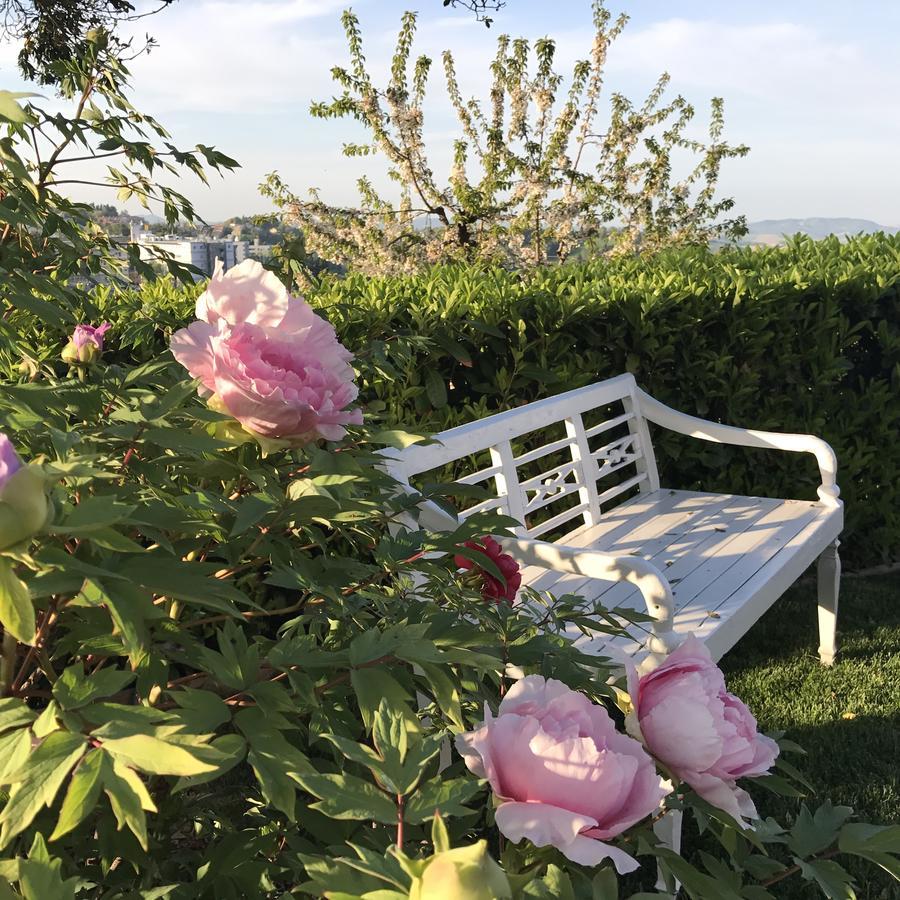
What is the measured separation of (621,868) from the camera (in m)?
0.76

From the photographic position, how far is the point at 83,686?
732 millimetres

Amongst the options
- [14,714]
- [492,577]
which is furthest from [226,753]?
[492,577]

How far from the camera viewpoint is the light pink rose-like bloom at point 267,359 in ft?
3.13

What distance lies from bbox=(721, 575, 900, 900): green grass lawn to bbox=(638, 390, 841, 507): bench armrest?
71 cm

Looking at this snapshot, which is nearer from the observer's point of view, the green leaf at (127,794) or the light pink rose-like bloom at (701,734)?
the green leaf at (127,794)

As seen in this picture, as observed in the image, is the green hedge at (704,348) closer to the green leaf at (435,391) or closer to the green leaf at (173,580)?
the green leaf at (435,391)

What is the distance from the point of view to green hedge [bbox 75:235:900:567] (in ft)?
11.5

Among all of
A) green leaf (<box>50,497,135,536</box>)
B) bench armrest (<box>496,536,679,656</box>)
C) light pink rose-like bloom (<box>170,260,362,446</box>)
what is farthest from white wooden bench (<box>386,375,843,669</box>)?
green leaf (<box>50,497,135,536</box>)

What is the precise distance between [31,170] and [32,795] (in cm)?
154

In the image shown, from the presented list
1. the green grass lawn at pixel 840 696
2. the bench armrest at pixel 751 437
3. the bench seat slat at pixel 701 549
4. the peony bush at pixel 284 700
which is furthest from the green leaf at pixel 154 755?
Answer: the bench armrest at pixel 751 437

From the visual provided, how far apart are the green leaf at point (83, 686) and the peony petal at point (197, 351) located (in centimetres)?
35

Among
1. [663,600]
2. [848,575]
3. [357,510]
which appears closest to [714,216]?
[848,575]

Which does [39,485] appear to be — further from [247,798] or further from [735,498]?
[735,498]

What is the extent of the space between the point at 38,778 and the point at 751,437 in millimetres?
3613
